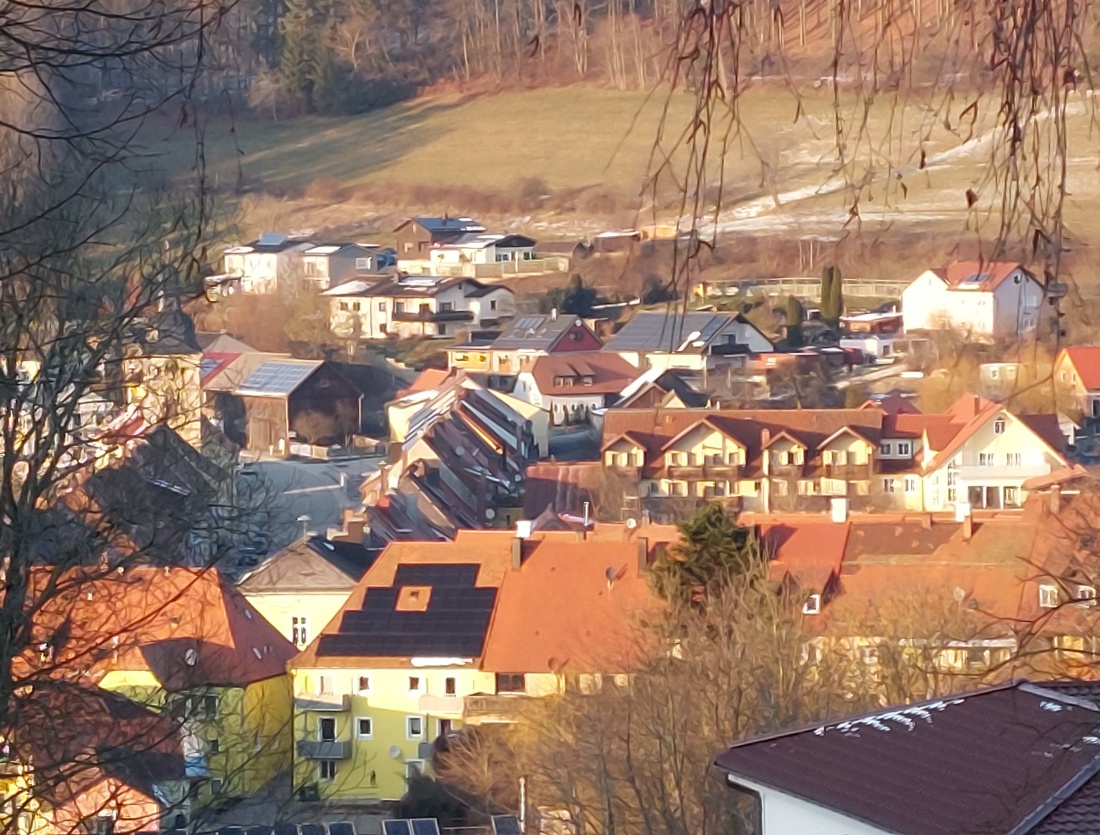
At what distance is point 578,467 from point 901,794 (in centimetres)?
1598

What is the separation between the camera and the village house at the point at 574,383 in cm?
2409

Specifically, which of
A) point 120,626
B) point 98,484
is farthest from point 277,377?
point 120,626

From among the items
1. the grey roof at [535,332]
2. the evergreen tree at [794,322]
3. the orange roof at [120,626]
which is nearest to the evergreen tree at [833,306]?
the evergreen tree at [794,322]

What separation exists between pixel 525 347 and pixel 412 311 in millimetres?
3684

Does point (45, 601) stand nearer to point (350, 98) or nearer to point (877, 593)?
point (877, 593)

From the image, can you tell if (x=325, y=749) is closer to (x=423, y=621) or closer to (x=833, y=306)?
(x=423, y=621)

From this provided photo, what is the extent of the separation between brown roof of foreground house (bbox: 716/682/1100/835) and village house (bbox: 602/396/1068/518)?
1434cm

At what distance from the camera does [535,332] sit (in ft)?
91.6

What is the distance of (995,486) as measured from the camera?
18203 millimetres

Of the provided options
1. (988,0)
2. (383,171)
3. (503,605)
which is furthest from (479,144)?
(988,0)

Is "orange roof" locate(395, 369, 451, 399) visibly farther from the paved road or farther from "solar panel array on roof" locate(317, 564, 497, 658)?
"solar panel array on roof" locate(317, 564, 497, 658)

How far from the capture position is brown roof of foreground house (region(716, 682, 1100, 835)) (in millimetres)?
2764

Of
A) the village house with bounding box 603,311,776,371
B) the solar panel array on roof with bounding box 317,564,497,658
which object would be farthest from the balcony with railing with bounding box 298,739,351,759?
the village house with bounding box 603,311,776,371

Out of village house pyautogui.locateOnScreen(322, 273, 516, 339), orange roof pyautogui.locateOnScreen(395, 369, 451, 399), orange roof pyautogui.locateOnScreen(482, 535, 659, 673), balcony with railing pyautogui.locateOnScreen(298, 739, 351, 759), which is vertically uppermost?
village house pyautogui.locateOnScreen(322, 273, 516, 339)
